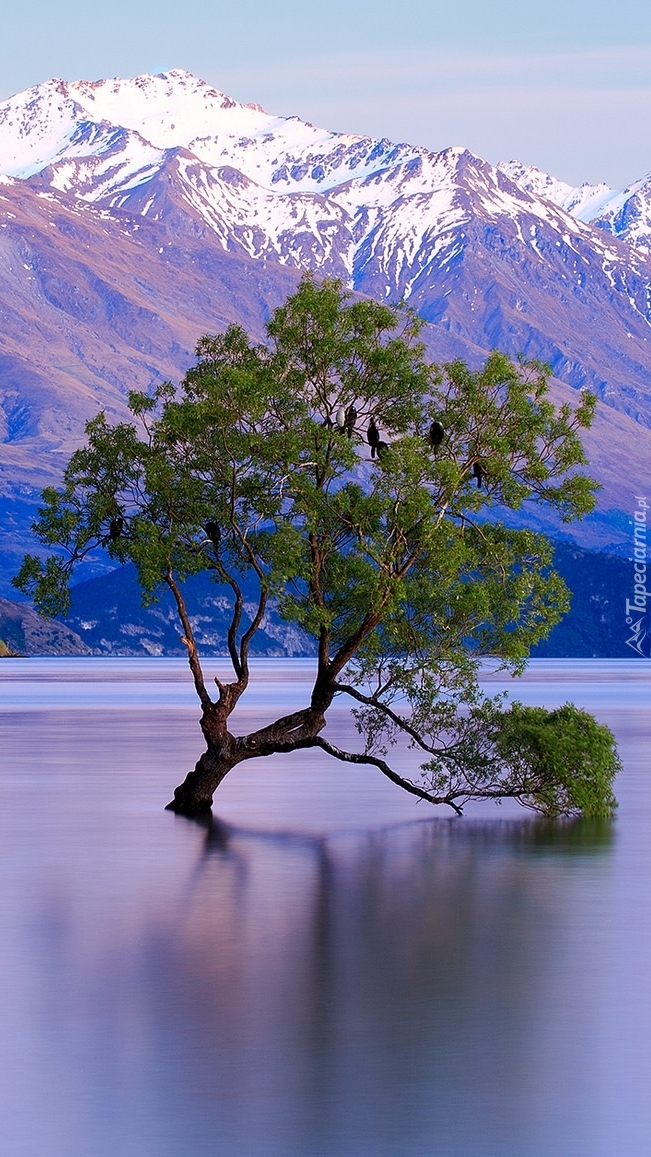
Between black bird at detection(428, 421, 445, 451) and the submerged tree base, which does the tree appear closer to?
black bird at detection(428, 421, 445, 451)

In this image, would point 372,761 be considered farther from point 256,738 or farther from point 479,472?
point 479,472

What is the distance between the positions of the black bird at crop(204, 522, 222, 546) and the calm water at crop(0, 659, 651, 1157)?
7038 mm

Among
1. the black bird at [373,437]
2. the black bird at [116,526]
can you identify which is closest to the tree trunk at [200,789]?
the black bird at [116,526]

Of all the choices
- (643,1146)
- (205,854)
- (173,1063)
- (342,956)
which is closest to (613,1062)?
(643,1146)

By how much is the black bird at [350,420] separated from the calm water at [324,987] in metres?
9.65

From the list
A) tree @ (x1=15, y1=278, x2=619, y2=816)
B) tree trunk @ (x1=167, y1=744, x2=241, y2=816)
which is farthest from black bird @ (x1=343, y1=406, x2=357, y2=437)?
tree trunk @ (x1=167, y1=744, x2=241, y2=816)

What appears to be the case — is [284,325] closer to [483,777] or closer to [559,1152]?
[483,777]

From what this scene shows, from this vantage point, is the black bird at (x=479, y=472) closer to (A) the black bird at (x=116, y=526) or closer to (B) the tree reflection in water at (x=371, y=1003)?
(A) the black bird at (x=116, y=526)

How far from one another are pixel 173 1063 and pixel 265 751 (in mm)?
27552

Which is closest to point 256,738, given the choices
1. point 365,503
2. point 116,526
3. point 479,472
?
point 116,526

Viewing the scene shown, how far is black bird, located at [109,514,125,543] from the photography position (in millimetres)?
46750

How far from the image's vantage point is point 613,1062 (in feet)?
62.3

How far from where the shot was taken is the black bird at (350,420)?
146 feet

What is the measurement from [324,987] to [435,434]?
22265mm
